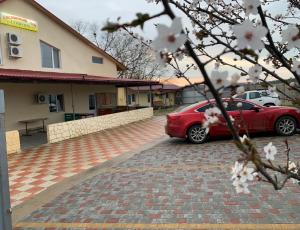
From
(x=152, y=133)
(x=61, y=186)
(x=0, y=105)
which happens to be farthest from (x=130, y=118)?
(x=0, y=105)

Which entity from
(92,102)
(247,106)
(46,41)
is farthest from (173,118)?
(92,102)

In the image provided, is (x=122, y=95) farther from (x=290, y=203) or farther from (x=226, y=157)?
(x=290, y=203)

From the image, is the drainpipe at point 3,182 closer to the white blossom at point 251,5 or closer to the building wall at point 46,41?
the white blossom at point 251,5

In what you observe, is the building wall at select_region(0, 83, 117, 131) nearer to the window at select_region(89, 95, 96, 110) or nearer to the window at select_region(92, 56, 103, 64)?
the window at select_region(89, 95, 96, 110)

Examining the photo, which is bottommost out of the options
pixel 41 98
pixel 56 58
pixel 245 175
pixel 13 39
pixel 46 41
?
pixel 245 175

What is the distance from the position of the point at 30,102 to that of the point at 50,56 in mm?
Answer: 3186

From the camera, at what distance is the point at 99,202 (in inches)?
232

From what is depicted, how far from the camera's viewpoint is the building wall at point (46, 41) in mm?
16297

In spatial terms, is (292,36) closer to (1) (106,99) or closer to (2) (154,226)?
(2) (154,226)

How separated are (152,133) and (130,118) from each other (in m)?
5.61

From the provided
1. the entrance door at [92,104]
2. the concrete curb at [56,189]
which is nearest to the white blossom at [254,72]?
the concrete curb at [56,189]

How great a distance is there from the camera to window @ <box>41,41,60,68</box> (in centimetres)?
1855

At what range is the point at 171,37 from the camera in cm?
112

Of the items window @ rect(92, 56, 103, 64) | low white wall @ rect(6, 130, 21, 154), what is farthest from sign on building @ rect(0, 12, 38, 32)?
low white wall @ rect(6, 130, 21, 154)
